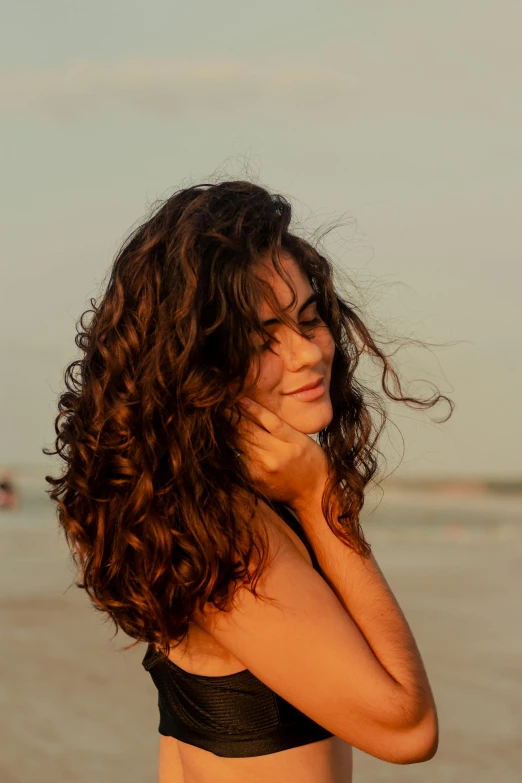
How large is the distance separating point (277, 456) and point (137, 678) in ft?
23.4

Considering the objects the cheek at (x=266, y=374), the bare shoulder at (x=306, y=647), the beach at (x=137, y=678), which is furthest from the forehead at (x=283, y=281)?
the beach at (x=137, y=678)

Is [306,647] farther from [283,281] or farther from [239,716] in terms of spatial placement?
[283,281]

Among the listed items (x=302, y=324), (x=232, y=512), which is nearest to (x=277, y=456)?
(x=232, y=512)

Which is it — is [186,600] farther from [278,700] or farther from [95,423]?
[95,423]

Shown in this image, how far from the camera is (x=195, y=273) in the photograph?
7.97 feet

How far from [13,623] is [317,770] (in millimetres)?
9923

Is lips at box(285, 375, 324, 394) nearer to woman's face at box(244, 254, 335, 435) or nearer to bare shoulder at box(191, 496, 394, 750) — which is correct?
woman's face at box(244, 254, 335, 435)

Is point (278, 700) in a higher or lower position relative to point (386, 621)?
lower

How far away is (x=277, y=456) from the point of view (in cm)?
239

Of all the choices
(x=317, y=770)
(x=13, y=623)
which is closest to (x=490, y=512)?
(x=13, y=623)

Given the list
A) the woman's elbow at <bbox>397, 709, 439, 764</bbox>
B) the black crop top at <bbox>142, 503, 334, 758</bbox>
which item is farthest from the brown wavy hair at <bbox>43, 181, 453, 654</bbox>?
the woman's elbow at <bbox>397, 709, 439, 764</bbox>

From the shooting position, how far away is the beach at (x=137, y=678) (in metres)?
6.89

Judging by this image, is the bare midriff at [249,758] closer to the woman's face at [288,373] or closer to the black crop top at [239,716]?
the black crop top at [239,716]

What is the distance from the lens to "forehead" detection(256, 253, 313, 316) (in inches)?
100.0
